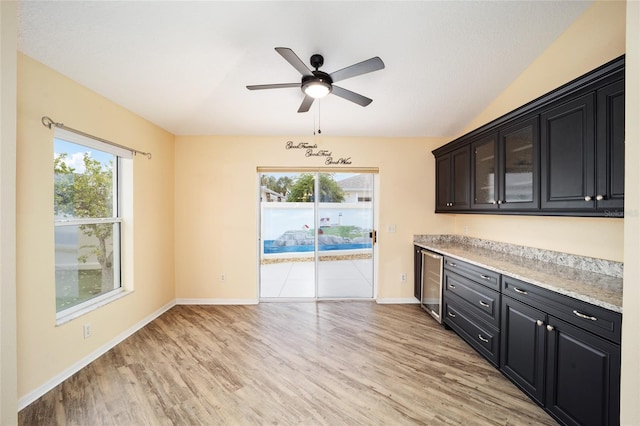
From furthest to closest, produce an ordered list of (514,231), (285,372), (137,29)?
1. (514,231)
2. (285,372)
3. (137,29)

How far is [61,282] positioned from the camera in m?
2.32

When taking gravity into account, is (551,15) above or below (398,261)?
above

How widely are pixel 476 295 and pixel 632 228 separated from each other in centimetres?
176

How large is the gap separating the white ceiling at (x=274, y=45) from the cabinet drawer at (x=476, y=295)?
218 centimetres

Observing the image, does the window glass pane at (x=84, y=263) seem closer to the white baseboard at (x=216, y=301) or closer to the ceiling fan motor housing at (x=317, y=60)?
the white baseboard at (x=216, y=301)

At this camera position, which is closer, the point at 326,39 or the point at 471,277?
the point at 326,39

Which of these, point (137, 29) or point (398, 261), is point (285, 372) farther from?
point (137, 29)

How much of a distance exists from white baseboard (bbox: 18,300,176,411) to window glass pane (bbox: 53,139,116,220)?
4.39 ft

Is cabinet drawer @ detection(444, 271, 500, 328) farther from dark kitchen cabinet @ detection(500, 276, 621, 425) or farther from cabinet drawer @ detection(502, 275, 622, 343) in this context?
cabinet drawer @ detection(502, 275, 622, 343)

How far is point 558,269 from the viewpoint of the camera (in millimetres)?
2234

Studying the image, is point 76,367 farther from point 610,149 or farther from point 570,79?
point 570,79

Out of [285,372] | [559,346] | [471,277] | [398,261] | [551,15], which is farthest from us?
[398,261]

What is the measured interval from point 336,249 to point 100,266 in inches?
121

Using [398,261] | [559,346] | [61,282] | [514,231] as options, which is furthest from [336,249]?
[61,282]
